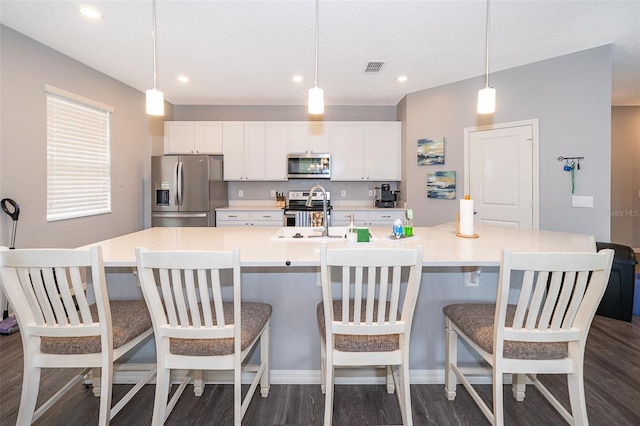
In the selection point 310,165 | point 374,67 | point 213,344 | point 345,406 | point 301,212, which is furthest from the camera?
point 310,165

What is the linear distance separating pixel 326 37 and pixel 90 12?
6.08ft

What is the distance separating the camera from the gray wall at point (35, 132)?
2.84m

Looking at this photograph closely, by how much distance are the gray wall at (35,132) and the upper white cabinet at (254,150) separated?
1.44 meters

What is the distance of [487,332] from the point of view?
1563 mm

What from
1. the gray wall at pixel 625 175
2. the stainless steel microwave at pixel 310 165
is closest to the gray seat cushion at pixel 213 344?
the stainless steel microwave at pixel 310 165

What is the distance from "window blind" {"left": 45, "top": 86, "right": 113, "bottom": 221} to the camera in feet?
10.9

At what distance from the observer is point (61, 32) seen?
292 centimetres

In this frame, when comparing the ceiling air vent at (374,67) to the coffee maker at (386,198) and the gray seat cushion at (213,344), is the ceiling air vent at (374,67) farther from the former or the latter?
the gray seat cushion at (213,344)

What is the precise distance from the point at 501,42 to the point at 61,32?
3883mm

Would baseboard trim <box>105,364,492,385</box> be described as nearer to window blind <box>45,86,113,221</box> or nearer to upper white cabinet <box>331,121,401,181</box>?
window blind <box>45,86,113,221</box>

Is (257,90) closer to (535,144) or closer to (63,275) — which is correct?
(535,144)

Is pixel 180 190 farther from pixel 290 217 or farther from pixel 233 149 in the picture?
pixel 290 217

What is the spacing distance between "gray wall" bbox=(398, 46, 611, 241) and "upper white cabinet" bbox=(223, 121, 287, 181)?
92.3 inches

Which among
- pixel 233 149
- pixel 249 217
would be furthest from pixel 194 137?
pixel 249 217
